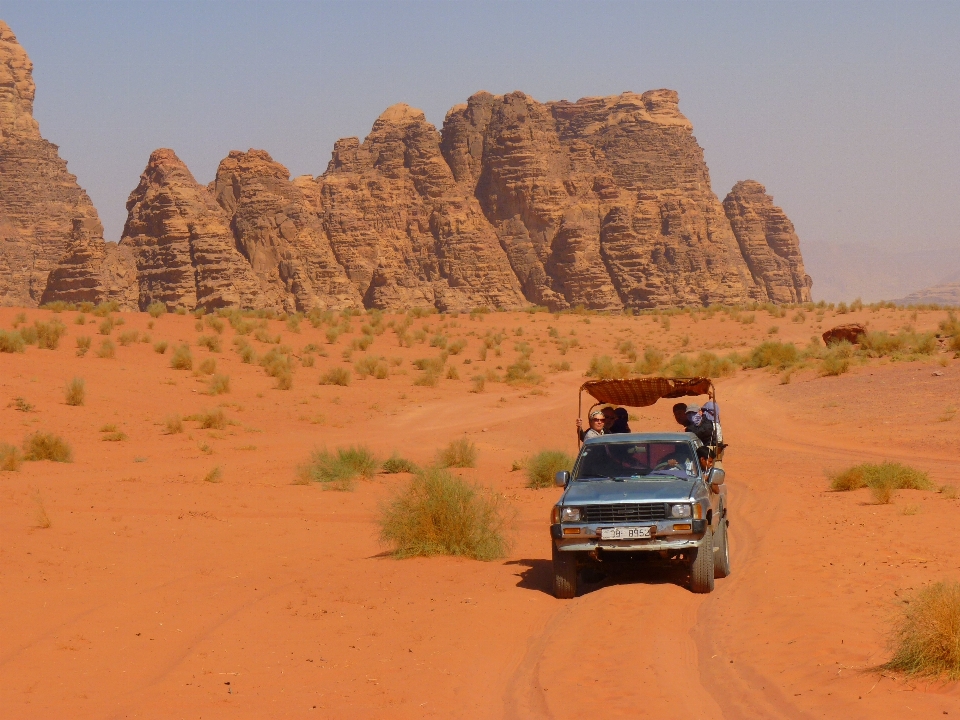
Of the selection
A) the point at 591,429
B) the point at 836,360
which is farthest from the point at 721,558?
the point at 836,360

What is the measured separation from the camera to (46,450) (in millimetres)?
20188

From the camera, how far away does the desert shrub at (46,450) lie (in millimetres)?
20109

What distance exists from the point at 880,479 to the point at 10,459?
1402 centimetres

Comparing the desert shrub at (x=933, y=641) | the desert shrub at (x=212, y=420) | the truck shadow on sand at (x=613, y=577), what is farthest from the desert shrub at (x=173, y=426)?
the desert shrub at (x=933, y=641)

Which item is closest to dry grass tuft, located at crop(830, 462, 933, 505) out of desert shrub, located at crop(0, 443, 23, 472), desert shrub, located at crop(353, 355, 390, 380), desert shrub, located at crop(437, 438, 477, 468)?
desert shrub, located at crop(437, 438, 477, 468)

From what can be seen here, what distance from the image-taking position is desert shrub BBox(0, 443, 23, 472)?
60.4 ft

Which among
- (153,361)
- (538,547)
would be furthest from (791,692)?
(153,361)

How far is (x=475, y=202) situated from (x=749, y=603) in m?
91.1

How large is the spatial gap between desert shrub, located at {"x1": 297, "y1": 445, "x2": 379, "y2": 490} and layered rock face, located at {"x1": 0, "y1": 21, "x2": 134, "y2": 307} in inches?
2174

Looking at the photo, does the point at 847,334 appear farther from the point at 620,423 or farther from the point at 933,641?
the point at 933,641

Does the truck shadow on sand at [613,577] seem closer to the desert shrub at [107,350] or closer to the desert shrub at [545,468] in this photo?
the desert shrub at [545,468]

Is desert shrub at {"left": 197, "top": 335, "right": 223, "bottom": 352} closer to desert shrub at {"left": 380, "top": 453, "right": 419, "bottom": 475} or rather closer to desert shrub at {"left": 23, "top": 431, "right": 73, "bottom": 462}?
desert shrub at {"left": 23, "top": 431, "right": 73, "bottom": 462}

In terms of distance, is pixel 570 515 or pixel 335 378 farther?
pixel 335 378

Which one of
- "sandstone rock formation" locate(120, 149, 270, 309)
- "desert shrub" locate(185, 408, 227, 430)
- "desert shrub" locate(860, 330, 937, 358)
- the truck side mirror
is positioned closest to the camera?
the truck side mirror
